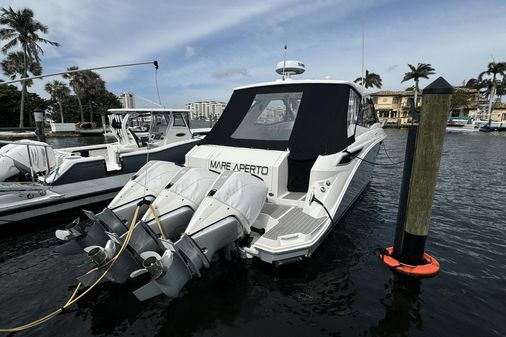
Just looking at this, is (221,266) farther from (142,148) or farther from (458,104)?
(458,104)

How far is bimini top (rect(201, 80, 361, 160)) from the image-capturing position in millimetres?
5090

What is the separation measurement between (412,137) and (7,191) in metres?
7.71

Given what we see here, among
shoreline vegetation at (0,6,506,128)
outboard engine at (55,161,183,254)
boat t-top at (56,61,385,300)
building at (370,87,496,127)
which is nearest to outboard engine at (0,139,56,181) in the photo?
outboard engine at (55,161,183,254)

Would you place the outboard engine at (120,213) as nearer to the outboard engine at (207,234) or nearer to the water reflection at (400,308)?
the outboard engine at (207,234)

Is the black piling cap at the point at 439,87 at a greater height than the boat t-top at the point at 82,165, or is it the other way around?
the black piling cap at the point at 439,87

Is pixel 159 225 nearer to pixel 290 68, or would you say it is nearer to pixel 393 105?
pixel 290 68

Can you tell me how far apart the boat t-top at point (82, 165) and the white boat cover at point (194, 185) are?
115cm

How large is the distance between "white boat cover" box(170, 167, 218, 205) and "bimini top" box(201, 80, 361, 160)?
155 centimetres

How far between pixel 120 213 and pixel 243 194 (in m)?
1.70

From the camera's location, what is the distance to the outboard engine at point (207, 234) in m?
2.69

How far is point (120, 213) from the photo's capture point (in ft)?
12.3

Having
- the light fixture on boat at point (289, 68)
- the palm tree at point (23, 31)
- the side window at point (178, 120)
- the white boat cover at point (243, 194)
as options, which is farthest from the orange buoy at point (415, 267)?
the palm tree at point (23, 31)

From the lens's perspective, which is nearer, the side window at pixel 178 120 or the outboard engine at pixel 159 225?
the outboard engine at pixel 159 225

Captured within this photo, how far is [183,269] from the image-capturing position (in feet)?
9.24
